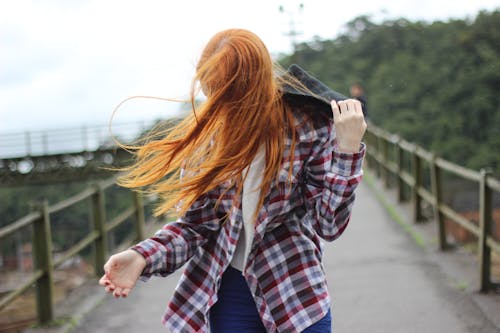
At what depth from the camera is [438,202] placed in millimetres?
6812

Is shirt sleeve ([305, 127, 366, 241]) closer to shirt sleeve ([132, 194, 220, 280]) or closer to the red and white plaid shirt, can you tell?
the red and white plaid shirt

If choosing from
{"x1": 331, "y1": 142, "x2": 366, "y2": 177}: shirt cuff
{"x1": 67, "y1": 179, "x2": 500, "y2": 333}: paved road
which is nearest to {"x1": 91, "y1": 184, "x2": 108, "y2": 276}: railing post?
{"x1": 67, "y1": 179, "x2": 500, "y2": 333}: paved road

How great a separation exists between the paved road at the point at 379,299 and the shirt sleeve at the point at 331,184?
8.61ft

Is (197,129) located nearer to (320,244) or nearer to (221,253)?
(221,253)

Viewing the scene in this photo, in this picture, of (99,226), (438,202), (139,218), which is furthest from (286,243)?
(139,218)

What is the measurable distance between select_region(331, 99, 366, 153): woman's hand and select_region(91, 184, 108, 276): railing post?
15.9 feet

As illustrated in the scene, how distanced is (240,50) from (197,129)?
245 mm

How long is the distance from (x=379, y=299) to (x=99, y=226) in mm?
2771

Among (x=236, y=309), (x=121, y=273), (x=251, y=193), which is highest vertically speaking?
(x=251, y=193)

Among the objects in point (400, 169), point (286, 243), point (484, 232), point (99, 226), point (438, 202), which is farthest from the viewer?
point (400, 169)

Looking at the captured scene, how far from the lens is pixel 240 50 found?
1.79 m

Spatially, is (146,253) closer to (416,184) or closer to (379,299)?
(379,299)

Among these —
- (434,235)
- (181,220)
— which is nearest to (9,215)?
(434,235)

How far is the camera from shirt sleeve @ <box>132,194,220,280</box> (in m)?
1.92
